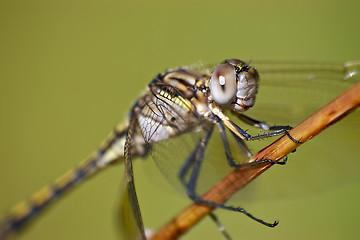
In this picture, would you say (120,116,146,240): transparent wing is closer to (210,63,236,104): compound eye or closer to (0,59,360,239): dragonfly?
(0,59,360,239): dragonfly

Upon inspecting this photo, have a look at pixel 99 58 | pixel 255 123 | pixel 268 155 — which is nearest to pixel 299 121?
pixel 255 123

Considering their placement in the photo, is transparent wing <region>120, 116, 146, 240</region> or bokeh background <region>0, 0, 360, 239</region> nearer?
transparent wing <region>120, 116, 146, 240</region>

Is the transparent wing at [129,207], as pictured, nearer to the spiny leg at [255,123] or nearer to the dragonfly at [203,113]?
the dragonfly at [203,113]

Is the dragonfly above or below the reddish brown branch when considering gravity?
above

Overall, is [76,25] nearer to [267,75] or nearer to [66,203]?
[66,203]

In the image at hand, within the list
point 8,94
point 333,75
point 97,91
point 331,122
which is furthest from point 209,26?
point 331,122

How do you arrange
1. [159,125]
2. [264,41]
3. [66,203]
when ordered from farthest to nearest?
1. [264,41]
2. [66,203]
3. [159,125]

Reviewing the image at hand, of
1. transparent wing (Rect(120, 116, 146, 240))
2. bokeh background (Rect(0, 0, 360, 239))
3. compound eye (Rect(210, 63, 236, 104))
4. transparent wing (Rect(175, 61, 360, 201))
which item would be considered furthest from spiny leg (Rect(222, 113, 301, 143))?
bokeh background (Rect(0, 0, 360, 239))
